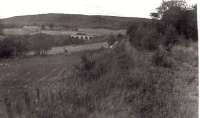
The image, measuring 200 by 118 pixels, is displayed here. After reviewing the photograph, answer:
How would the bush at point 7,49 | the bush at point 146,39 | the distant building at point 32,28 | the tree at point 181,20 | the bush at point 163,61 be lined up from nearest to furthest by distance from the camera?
the bush at point 163,61 → the bush at point 146,39 → the tree at point 181,20 → the bush at point 7,49 → the distant building at point 32,28

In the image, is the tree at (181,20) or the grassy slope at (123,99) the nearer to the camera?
the grassy slope at (123,99)

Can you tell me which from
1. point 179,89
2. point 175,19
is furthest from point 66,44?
point 179,89

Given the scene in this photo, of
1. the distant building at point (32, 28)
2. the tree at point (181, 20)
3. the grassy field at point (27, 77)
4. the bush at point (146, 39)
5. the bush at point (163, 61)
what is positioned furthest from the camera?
the distant building at point (32, 28)

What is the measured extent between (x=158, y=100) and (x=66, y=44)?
28.5 metres

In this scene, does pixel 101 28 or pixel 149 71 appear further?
pixel 101 28

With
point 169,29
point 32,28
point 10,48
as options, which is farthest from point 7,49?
point 169,29

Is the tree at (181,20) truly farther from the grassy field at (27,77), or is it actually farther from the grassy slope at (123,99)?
the grassy slope at (123,99)

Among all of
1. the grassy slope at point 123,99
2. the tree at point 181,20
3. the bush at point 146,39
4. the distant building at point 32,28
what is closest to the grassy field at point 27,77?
the grassy slope at point 123,99

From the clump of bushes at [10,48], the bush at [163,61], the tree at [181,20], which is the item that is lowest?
the clump of bushes at [10,48]

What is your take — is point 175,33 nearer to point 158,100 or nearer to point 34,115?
point 158,100

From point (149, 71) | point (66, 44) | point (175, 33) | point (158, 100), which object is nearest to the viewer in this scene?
point (158, 100)

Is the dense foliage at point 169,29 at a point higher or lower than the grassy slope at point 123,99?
higher

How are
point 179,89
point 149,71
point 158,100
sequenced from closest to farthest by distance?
point 158,100
point 179,89
point 149,71

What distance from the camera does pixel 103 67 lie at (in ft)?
27.9
